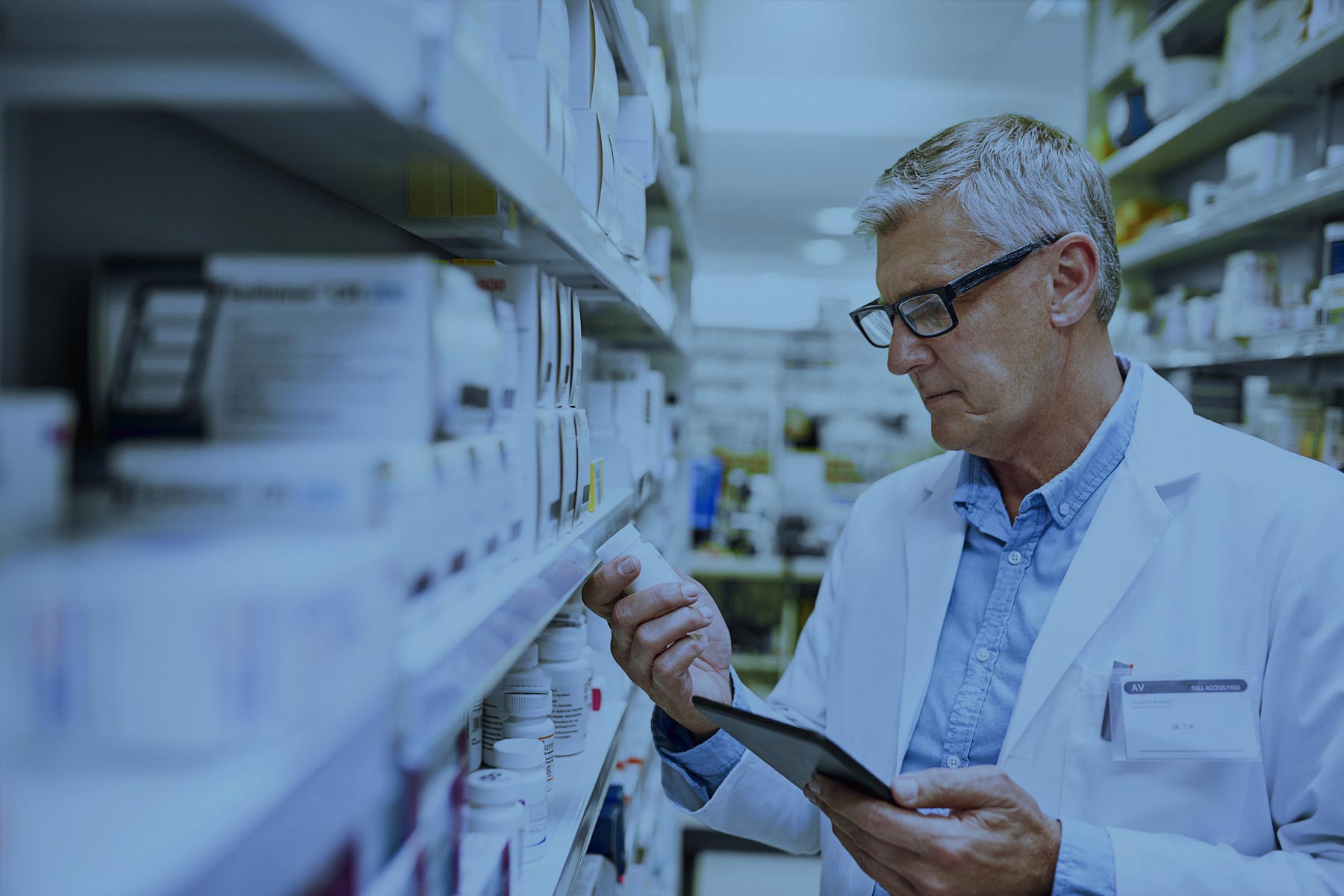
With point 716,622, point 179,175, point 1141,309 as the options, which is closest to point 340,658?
point 179,175

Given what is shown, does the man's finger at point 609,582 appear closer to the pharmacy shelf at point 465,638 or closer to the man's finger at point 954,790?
the pharmacy shelf at point 465,638

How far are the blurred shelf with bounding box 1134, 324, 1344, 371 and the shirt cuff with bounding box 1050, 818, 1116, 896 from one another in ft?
6.19

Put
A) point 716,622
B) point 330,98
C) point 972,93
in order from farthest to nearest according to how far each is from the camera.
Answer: point 972,93 < point 716,622 < point 330,98

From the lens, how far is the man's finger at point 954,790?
1.11m

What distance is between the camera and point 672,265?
3.38 meters

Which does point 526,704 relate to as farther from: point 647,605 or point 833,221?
point 833,221

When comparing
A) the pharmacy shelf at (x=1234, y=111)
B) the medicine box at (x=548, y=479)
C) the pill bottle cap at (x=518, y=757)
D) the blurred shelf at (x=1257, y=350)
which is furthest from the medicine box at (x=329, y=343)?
the pharmacy shelf at (x=1234, y=111)

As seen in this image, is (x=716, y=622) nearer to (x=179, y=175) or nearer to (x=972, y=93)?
(x=179, y=175)

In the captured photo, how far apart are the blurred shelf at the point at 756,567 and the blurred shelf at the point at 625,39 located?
3042mm

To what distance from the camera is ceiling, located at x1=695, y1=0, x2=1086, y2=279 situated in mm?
4742

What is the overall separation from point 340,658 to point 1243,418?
11.8 feet

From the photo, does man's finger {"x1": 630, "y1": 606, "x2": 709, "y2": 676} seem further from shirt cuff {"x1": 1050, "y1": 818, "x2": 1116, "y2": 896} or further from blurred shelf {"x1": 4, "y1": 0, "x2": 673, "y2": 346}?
blurred shelf {"x1": 4, "y1": 0, "x2": 673, "y2": 346}

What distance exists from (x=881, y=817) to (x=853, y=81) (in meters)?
5.59

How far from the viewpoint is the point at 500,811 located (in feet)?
3.15
